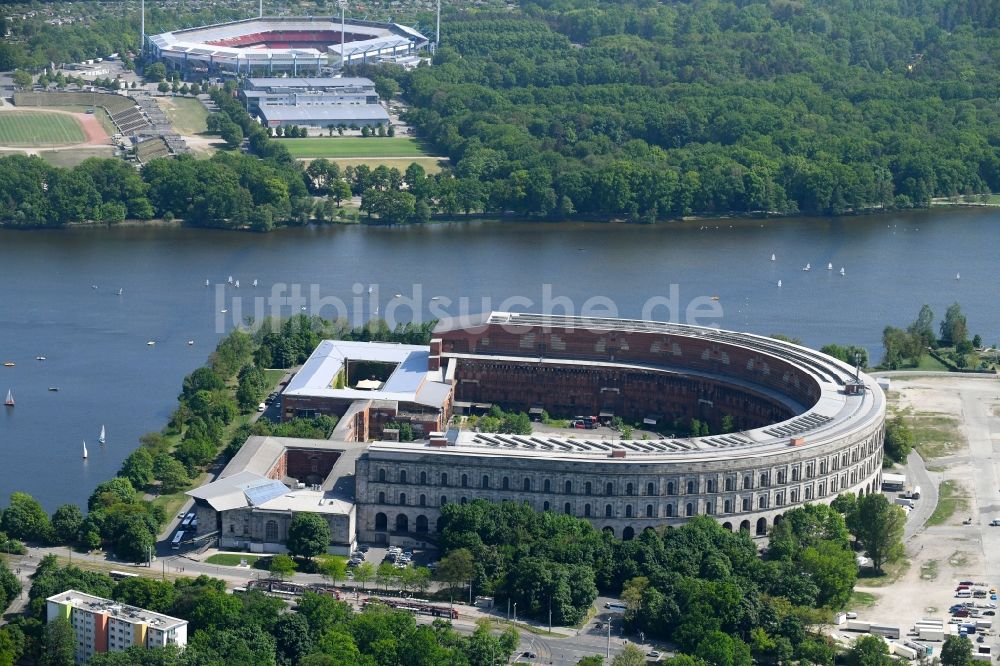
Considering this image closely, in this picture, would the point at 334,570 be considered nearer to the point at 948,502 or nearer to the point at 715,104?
the point at 948,502

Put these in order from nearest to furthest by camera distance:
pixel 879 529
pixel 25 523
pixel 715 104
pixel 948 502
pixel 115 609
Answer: pixel 115 609 → pixel 879 529 → pixel 25 523 → pixel 948 502 → pixel 715 104

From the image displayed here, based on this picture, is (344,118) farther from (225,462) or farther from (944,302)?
(225,462)

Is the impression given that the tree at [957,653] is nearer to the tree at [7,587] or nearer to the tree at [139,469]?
the tree at [7,587]

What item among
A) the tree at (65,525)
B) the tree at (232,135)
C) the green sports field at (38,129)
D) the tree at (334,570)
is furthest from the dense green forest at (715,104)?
the tree at (334,570)

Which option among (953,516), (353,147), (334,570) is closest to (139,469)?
(334,570)

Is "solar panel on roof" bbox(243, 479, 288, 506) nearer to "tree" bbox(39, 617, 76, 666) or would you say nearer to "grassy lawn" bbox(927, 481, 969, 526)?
"tree" bbox(39, 617, 76, 666)

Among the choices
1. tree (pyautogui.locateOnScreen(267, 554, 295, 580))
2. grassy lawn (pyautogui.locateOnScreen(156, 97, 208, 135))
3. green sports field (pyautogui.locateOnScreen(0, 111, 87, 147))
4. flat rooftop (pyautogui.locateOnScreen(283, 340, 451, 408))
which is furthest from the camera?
grassy lawn (pyautogui.locateOnScreen(156, 97, 208, 135))

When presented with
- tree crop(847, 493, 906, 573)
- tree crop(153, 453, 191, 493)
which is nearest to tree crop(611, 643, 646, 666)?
tree crop(847, 493, 906, 573)
